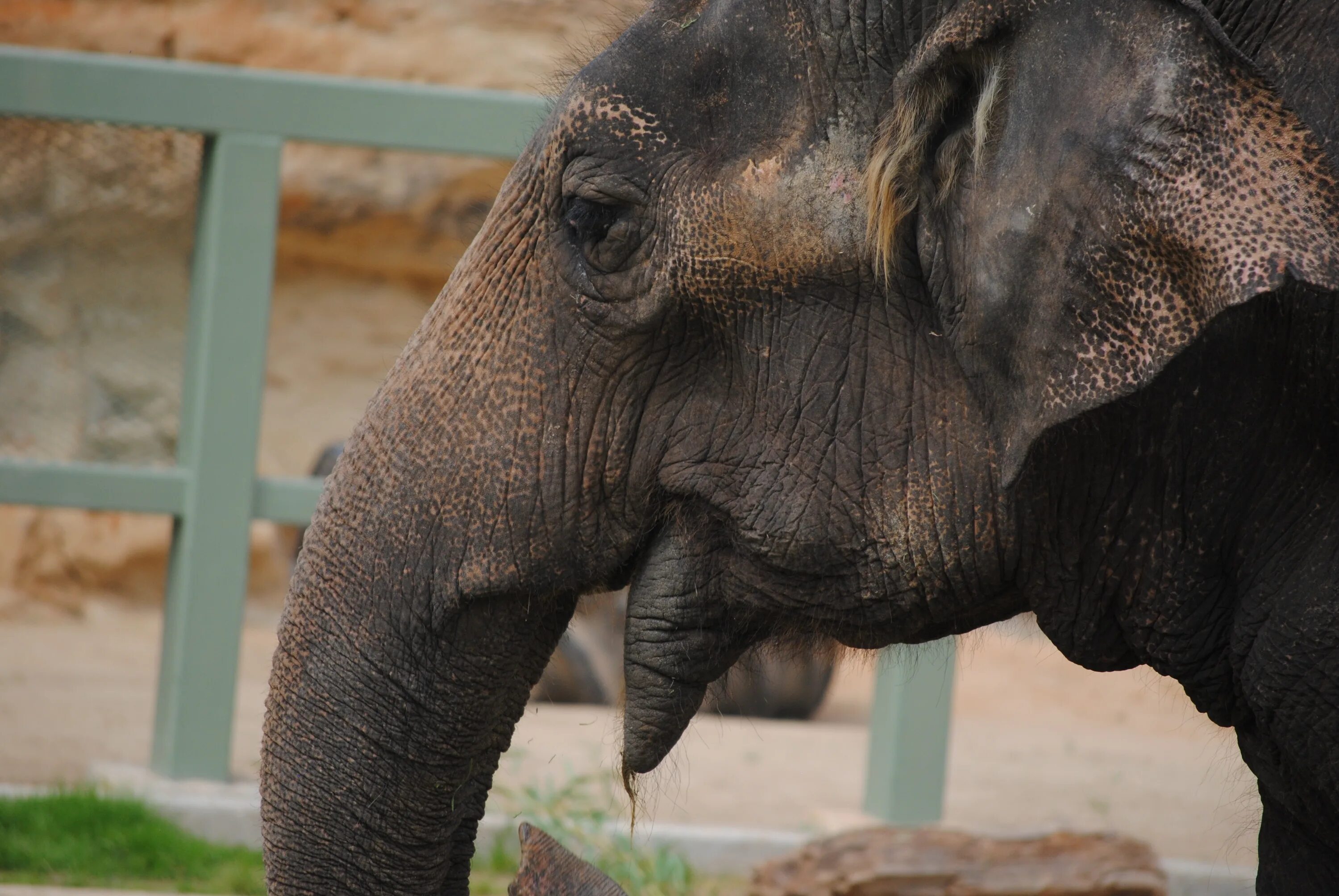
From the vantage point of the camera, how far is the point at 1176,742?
8461 mm

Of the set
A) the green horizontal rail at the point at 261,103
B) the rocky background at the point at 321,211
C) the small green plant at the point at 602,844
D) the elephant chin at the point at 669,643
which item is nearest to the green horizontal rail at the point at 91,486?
the green horizontal rail at the point at 261,103

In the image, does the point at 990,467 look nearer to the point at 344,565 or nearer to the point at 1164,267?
the point at 1164,267

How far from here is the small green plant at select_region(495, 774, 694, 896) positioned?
159 inches

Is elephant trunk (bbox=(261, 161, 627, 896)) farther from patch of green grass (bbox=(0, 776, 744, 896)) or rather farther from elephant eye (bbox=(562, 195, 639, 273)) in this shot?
patch of green grass (bbox=(0, 776, 744, 896))

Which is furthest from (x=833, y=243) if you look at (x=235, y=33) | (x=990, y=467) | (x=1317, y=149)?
(x=235, y=33)

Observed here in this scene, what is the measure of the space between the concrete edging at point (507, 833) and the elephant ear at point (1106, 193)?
3154 millimetres

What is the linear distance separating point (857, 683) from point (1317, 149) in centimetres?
944

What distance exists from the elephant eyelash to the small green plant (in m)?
2.35

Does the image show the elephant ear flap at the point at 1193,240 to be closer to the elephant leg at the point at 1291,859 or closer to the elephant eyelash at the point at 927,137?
the elephant eyelash at the point at 927,137

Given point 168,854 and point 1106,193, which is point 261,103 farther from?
point 1106,193

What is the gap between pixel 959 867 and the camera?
3801mm

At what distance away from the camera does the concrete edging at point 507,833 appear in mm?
4594

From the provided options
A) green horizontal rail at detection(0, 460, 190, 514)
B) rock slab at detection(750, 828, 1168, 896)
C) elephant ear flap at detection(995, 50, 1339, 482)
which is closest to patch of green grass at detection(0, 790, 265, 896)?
green horizontal rail at detection(0, 460, 190, 514)

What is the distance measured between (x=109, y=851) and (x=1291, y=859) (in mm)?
3087
